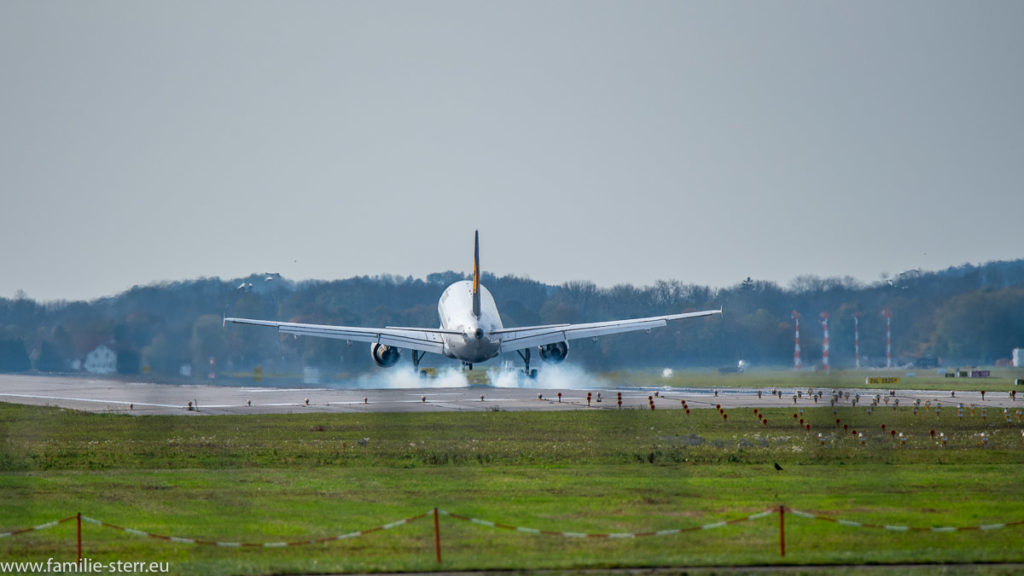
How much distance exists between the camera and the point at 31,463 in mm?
39531

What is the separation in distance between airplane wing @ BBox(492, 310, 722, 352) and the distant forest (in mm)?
4229

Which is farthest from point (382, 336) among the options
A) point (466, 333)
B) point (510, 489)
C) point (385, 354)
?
point (510, 489)

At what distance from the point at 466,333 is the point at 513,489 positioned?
49.9 metres

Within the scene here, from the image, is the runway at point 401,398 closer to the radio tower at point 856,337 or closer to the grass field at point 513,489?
the radio tower at point 856,337

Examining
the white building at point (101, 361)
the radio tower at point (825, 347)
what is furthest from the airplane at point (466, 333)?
the white building at point (101, 361)

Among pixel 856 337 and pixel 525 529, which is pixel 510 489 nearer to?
pixel 525 529

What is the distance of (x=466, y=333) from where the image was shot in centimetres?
8112

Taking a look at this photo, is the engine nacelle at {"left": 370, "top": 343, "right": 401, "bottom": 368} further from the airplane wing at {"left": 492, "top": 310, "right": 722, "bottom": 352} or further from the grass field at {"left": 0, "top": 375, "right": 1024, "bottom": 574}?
the grass field at {"left": 0, "top": 375, "right": 1024, "bottom": 574}

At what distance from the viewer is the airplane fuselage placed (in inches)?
3194

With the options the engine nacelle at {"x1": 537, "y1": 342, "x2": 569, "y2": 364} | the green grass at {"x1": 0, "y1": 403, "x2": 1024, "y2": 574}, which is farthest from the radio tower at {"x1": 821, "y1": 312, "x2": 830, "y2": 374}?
the green grass at {"x1": 0, "y1": 403, "x2": 1024, "y2": 574}

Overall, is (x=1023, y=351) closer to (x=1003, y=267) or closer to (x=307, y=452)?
(x=1003, y=267)

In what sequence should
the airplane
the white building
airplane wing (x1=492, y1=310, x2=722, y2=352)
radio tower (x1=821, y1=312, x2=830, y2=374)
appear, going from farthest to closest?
the white building
airplane wing (x1=492, y1=310, x2=722, y2=352)
the airplane
radio tower (x1=821, y1=312, x2=830, y2=374)

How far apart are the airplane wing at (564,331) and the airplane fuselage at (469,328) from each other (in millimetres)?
1063

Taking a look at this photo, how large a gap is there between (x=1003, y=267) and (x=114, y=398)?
8648 centimetres
